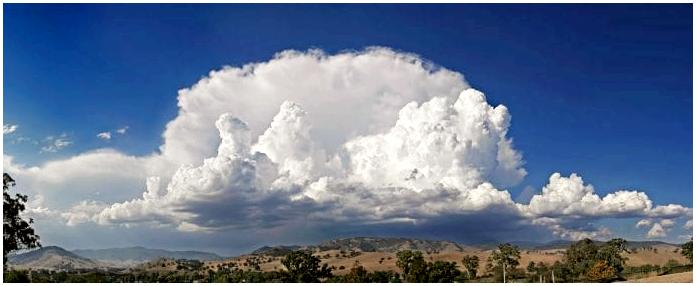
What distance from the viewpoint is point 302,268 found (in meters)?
70.1

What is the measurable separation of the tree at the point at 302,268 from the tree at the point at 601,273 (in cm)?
2575

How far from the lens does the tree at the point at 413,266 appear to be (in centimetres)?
6303

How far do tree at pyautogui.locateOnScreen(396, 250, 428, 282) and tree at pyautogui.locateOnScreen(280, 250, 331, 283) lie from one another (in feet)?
25.4

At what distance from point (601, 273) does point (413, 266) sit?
18143 mm

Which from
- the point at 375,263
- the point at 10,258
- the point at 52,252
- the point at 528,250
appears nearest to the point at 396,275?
the point at 10,258

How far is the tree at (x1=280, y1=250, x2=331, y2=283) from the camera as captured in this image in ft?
225

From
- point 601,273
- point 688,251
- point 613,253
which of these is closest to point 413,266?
point 601,273

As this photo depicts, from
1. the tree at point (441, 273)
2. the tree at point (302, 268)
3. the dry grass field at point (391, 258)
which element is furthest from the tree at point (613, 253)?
the dry grass field at point (391, 258)

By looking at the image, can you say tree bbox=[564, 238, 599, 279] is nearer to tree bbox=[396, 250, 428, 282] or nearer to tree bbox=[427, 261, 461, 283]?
tree bbox=[427, 261, 461, 283]

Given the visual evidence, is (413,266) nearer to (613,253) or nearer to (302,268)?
(302,268)

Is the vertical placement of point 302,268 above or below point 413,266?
below

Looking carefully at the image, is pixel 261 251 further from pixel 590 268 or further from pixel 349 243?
pixel 590 268

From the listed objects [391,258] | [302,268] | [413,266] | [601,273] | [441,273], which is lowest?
[601,273]

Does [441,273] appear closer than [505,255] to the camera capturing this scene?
Yes
